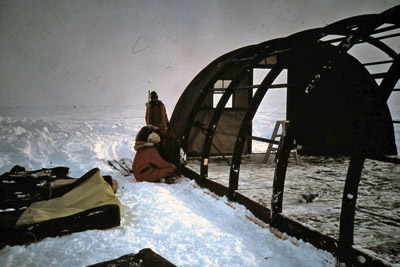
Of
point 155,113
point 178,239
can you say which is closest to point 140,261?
point 178,239

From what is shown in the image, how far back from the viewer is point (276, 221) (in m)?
3.57

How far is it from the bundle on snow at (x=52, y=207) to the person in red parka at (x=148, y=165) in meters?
1.80

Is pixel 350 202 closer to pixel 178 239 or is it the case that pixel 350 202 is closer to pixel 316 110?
pixel 178 239

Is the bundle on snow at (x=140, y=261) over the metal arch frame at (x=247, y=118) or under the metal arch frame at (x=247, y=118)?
under

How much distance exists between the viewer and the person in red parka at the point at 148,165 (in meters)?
6.12

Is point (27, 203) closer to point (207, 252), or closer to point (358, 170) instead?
point (207, 252)

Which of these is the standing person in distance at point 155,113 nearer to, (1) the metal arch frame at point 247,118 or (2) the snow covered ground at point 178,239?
(2) the snow covered ground at point 178,239

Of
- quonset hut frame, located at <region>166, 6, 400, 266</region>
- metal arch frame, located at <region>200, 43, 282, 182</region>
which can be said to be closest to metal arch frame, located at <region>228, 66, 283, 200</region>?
quonset hut frame, located at <region>166, 6, 400, 266</region>

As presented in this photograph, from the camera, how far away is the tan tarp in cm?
337

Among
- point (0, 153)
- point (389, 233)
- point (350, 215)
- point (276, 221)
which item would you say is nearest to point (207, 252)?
point (276, 221)

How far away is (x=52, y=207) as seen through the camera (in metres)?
3.77

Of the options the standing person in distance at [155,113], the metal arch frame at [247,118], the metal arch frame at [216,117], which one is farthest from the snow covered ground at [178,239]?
the standing person in distance at [155,113]

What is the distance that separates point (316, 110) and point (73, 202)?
7.55m

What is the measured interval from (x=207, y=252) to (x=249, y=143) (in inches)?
247
